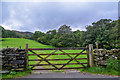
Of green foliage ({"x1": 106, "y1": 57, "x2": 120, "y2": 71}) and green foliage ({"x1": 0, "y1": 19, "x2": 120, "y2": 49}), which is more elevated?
green foliage ({"x1": 0, "y1": 19, "x2": 120, "y2": 49})

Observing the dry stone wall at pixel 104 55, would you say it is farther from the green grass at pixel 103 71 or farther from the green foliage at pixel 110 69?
the green grass at pixel 103 71

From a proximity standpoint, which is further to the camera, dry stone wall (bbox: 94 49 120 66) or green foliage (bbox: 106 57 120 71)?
dry stone wall (bbox: 94 49 120 66)

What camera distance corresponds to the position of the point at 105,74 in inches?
175

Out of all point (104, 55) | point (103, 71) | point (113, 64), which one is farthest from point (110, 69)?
point (104, 55)

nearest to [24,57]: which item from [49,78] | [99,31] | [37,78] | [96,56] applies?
[37,78]

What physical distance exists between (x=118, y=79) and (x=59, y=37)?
3406 centimetres

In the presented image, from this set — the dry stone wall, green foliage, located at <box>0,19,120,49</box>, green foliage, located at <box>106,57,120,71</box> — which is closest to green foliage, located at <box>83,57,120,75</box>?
green foliage, located at <box>106,57,120,71</box>

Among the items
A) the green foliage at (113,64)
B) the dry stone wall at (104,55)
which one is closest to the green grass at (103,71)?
the green foliage at (113,64)

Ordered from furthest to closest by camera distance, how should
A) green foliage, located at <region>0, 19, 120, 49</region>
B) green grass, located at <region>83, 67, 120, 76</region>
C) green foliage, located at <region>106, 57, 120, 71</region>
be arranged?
1. green foliage, located at <region>0, 19, 120, 49</region>
2. green foliage, located at <region>106, 57, 120, 71</region>
3. green grass, located at <region>83, 67, 120, 76</region>

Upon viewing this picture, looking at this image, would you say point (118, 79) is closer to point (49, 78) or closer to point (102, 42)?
point (49, 78)

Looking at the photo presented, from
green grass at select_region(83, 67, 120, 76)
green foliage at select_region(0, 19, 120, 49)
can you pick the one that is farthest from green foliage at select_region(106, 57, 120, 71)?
green foliage at select_region(0, 19, 120, 49)

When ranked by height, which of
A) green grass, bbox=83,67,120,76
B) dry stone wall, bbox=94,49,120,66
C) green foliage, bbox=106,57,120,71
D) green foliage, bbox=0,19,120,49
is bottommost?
green grass, bbox=83,67,120,76

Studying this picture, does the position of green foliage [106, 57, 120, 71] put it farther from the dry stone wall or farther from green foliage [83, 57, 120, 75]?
the dry stone wall

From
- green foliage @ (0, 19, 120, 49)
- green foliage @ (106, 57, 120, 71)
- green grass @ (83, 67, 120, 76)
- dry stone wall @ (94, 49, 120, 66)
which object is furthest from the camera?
green foliage @ (0, 19, 120, 49)
